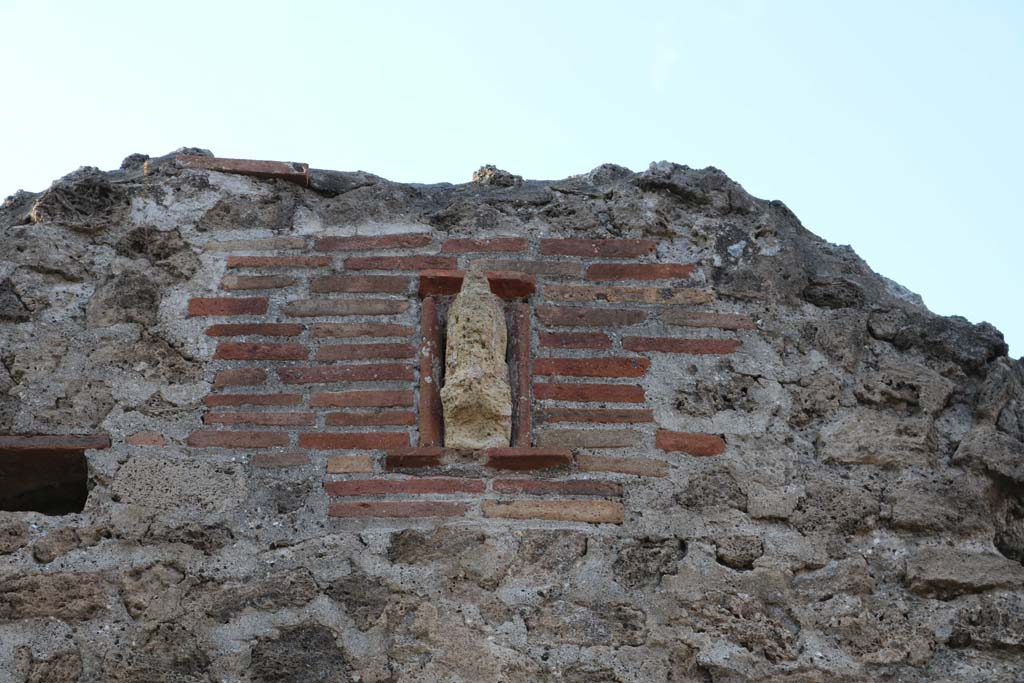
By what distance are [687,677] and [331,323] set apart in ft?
4.26

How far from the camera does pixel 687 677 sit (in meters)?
3.06

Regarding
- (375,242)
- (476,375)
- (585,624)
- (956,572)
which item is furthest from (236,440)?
(956,572)

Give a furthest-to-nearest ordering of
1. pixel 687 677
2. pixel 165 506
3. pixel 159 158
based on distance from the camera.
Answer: pixel 159 158 → pixel 165 506 → pixel 687 677

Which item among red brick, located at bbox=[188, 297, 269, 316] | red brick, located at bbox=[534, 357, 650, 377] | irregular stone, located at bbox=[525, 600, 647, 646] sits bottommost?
irregular stone, located at bbox=[525, 600, 647, 646]

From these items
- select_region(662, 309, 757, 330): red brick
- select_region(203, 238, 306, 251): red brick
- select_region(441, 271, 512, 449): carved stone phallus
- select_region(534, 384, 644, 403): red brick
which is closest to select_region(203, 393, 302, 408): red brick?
select_region(441, 271, 512, 449): carved stone phallus

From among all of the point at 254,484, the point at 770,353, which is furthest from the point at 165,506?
the point at 770,353

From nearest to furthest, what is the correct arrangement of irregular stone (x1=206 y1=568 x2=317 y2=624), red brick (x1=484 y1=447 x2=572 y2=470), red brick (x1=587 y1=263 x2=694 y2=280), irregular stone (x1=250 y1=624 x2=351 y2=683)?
irregular stone (x1=250 y1=624 x2=351 y2=683), irregular stone (x1=206 y1=568 x2=317 y2=624), red brick (x1=484 y1=447 x2=572 y2=470), red brick (x1=587 y1=263 x2=694 y2=280)

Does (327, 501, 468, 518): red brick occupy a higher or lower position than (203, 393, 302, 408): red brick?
lower

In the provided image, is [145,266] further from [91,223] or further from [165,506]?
[165,506]

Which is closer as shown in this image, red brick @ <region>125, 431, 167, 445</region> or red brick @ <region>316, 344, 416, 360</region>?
red brick @ <region>125, 431, 167, 445</region>

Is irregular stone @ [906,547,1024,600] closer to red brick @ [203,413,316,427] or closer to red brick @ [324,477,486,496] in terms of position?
red brick @ [324,477,486,496]

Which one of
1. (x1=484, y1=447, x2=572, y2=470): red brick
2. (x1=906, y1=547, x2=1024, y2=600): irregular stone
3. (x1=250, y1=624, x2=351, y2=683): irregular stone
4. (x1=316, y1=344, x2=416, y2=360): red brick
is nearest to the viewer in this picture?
(x1=250, y1=624, x2=351, y2=683): irregular stone

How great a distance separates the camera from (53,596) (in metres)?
3.11

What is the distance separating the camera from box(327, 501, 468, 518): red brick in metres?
3.28
